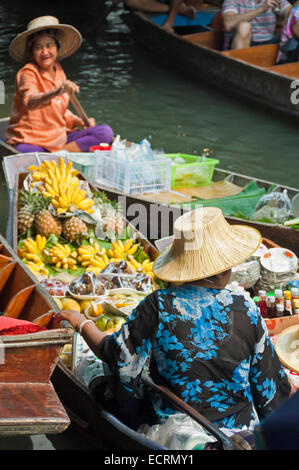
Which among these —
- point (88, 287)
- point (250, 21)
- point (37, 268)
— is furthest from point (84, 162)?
point (250, 21)

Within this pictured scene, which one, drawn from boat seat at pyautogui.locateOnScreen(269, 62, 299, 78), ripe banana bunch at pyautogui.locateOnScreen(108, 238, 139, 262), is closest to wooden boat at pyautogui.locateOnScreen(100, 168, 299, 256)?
ripe banana bunch at pyautogui.locateOnScreen(108, 238, 139, 262)

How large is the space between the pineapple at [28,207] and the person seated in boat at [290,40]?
4.56m

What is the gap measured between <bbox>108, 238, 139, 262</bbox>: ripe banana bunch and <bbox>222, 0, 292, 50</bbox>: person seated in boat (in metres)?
5.02

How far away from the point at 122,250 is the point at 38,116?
2025mm

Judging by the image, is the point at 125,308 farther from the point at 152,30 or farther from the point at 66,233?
the point at 152,30

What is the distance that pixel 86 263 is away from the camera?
403 cm

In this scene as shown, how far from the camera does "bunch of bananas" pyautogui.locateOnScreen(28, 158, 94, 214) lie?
432cm

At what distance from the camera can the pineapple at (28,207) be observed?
13.9 feet

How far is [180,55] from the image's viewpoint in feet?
30.5

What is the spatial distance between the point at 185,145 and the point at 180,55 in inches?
102

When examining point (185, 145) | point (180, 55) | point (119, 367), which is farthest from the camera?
point (180, 55)

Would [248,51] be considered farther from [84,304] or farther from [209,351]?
[209,351]
